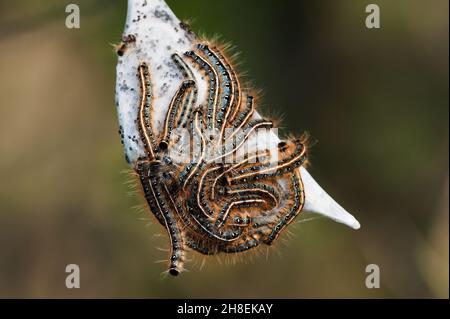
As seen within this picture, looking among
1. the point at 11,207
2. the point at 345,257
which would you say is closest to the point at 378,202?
the point at 345,257

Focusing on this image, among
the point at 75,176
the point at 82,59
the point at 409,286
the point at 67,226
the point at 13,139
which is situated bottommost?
the point at 409,286

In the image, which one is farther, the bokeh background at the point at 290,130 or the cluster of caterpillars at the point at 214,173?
the bokeh background at the point at 290,130

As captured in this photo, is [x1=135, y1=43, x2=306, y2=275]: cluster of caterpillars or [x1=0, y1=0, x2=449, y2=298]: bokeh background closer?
[x1=135, y1=43, x2=306, y2=275]: cluster of caterpillars

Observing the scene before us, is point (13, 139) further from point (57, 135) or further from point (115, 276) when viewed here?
point (115, 276)

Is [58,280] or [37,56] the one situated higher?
[37,56]
